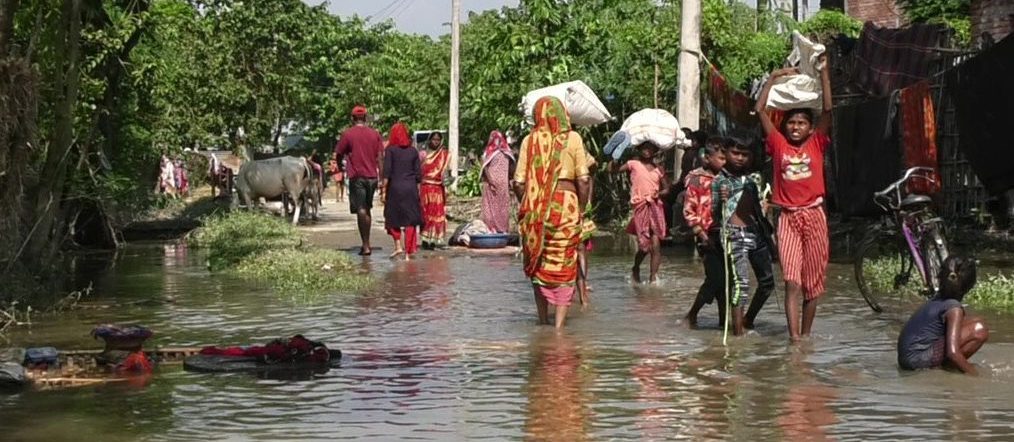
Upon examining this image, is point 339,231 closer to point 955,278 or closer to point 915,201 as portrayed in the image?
point 915,201

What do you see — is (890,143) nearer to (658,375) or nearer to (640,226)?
(640,226)

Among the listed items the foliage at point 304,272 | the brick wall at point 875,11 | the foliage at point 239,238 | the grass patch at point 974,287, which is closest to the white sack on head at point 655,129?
the grass patch at point 974,287

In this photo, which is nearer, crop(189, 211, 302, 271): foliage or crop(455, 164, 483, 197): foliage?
crop(189, 211, 302, 271): foliage

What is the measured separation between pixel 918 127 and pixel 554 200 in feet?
20.3

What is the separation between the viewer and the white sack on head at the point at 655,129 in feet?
53.7

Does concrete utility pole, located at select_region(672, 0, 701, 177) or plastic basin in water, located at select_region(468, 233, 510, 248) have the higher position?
concrete utility pole, located at select_region(672, 0, 701, 177)

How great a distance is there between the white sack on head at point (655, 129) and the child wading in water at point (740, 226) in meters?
5.42

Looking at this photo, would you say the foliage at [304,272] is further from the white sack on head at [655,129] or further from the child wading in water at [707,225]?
the child wading in water at [707,225]

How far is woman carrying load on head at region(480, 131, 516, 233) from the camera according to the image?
20.1m

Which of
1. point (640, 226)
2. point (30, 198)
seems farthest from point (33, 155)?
point (640, 226)

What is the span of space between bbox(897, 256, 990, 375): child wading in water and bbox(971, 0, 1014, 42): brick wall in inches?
447

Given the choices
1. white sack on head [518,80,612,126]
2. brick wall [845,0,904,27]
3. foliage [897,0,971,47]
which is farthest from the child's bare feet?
brick wall [845,0,904,27]

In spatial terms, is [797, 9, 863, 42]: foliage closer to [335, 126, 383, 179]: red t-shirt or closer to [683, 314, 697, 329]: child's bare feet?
[335, 126, 383, 179]: red t-shirt

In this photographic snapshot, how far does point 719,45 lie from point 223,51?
13657mm
